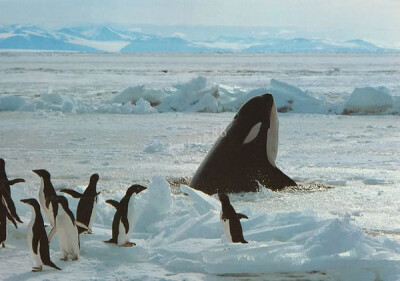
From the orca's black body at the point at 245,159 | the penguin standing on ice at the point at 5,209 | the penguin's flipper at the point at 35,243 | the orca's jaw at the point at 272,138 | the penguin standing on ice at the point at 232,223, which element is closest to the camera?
the penguin's flipper at the point at 35,243

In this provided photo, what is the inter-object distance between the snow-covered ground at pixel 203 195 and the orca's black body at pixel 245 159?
0.21m

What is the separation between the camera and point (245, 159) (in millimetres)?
7152

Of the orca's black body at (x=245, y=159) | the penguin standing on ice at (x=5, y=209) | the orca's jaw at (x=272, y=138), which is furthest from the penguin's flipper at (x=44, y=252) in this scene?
the orca's jaw at (x=272, y=138)

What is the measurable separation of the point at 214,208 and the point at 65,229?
66.4 inches

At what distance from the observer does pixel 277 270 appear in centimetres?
426

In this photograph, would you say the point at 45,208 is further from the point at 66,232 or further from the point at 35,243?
the point at 35,243

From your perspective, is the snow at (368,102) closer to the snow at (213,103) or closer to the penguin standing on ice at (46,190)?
the snow at (213,103)

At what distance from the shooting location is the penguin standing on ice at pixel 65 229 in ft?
14.1

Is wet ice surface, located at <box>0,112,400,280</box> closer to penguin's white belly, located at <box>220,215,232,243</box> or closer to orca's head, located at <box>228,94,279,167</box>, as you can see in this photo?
penguin's white belly, located at <box>220,215,232,243</box>

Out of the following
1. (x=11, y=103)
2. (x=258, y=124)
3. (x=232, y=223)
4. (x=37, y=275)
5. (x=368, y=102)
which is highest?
(x=258, y=124)

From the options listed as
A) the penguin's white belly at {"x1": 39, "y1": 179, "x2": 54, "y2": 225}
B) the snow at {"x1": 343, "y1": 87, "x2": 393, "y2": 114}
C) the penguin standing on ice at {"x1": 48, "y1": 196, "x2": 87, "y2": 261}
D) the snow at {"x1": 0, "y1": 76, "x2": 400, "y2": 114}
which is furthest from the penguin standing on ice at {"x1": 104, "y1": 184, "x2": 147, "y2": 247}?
the snow at {"x1": 343, "y1": 87, "x2": 393, "y2": 114}

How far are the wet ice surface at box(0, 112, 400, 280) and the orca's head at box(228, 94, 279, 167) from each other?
0.55 metres

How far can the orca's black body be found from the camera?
7113 mm

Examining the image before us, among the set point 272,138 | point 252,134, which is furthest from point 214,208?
point 272,138
